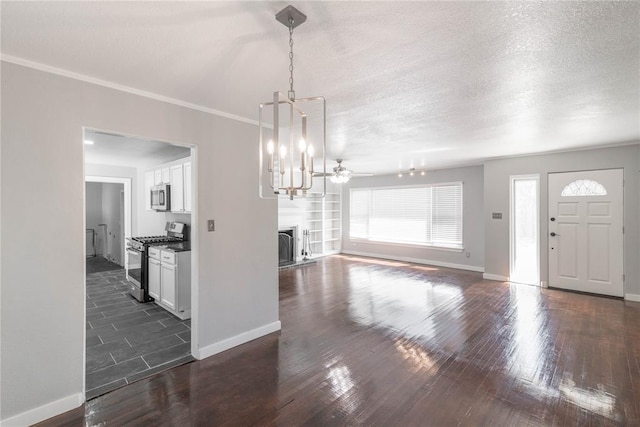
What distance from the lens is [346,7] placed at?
149cm

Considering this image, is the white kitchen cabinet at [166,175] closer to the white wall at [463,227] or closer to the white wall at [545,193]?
the white wall at [463,227]

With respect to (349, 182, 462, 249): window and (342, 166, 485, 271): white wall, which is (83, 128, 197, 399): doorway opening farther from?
(342, 166, 485, 271): white wall

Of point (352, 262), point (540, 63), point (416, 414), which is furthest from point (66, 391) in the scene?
point (352, 262)

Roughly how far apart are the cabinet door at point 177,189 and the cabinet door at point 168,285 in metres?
0.97

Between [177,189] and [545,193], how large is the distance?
6.44 meters

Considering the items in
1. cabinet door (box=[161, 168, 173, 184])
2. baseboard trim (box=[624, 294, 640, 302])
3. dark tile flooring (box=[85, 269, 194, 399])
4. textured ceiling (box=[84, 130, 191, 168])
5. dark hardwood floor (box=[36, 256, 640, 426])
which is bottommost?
dark hardwood floor (box=[36, 256, 640, 426])

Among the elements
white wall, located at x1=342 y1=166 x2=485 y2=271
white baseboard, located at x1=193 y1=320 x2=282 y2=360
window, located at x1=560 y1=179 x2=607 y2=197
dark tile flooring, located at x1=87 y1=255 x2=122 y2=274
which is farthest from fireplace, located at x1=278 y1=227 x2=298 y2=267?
window, located at x1=560 y1=179 x2=607 y2=197

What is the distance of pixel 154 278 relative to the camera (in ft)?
14.8

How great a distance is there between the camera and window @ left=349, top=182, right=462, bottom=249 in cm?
746

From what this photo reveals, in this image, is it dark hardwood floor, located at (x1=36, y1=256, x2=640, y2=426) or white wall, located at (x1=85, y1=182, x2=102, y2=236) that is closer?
dark hardwood floor, located at (x1=36, y1=256, x2=640, y2=426)

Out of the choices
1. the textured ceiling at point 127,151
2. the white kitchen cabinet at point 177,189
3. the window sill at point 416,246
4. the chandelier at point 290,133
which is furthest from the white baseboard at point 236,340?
the window sill at point 416,246

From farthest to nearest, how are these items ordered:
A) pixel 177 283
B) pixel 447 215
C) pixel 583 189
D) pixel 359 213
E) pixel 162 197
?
pixel 359 213
pixel 447 215
pixel 583 189
pixel 162 197
pixel 177 283

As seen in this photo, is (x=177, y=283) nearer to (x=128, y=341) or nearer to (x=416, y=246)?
(x=128, y=341)

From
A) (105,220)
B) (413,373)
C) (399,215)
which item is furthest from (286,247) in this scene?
(105,220)
